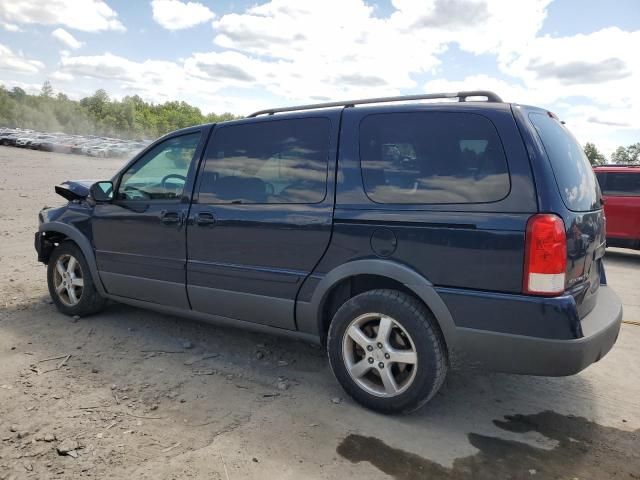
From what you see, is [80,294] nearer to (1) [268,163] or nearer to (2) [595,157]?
(1) [268,163]

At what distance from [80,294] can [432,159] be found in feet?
12.0

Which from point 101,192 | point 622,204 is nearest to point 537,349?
point 101,192

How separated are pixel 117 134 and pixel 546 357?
12496 centimetres

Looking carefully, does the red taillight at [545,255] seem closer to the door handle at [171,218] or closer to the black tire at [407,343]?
the black tire at [407,343]

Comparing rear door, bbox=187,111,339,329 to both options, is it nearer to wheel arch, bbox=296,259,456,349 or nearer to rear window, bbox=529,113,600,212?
wheel arch, bbox=296,259,456,349

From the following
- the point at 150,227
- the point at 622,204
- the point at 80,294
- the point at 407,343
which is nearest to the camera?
the point at 407,343

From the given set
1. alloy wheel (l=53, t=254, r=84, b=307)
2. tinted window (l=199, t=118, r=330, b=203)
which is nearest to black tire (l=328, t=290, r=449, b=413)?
tinted window (l=199, t=118, r=330, b=203)

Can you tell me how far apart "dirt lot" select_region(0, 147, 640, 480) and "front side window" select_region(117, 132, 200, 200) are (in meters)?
1.24

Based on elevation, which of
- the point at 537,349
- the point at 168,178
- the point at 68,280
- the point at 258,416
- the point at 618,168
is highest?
the point at 618,168

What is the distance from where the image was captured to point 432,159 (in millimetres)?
3096

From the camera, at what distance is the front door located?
4188 millimetres

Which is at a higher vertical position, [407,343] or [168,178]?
[168,178]

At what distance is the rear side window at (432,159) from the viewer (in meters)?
2.92

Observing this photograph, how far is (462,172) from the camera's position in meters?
2.98
